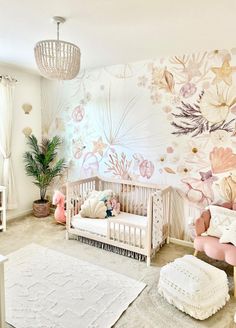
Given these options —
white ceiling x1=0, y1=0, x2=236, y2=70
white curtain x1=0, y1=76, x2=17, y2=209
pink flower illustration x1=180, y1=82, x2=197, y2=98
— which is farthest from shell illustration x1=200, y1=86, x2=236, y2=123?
white curtain x1=0, y1=76, x2=17, y2=209

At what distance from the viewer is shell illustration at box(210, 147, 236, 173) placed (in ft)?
9.39

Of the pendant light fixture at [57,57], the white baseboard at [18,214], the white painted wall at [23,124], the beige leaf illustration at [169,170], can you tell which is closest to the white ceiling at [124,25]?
the pendant light fixture at [57,57]

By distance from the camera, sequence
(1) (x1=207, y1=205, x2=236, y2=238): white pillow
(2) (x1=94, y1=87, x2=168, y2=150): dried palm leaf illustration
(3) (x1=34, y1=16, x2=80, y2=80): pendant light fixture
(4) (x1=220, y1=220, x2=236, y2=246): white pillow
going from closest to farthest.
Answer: (3) (x1=34, y1=16, x2=80, y2=80): pendant light fixture → (4) (x1=220, y1=220, x2=236, y2=246): white pillow → (1) (x1=207, y1=205, x2=236, y2=238): white pillow → (2) (x1=94, y1=87, x2=168, y2=150): dried palm leaf illustration

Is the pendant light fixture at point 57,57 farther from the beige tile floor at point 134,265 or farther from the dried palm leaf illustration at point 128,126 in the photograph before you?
the beige tile floor at point 134,265

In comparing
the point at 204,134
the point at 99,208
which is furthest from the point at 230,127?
the point at 99,208

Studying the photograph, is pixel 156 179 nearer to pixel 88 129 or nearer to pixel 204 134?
pixel 204 134

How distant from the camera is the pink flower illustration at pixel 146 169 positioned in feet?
11.1

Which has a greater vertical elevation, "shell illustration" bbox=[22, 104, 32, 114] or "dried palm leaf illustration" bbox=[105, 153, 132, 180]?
"shell illustration" bbox=[22, 104, 32, 114]

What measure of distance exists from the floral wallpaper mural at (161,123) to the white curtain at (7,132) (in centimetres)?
80

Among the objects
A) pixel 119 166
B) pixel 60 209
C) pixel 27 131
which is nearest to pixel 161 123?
pixel 119 166

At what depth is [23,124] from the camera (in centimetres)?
412

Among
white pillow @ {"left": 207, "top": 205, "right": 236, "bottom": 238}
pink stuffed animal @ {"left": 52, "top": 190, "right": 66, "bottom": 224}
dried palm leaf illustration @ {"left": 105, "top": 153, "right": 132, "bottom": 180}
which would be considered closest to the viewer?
white pillow @ {"left": 207, "top": 205, "right": 236, "bottom": 238}

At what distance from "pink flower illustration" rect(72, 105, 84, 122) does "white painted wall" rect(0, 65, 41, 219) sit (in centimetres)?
77

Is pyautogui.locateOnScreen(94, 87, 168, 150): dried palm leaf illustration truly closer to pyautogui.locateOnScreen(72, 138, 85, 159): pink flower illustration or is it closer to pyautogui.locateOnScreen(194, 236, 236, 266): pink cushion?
pyautogui.locateOnScreen(72, 138, 85, 159): pink flower illustration
